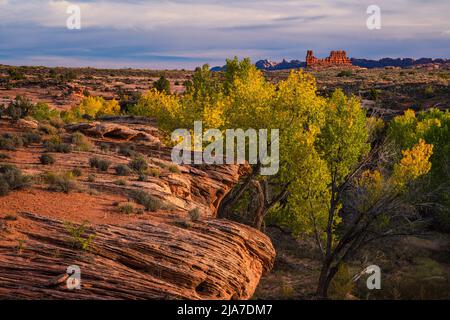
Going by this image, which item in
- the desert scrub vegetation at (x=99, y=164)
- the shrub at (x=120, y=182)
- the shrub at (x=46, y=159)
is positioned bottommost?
the shrub at (x=120, y=182)

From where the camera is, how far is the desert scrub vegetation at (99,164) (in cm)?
2200

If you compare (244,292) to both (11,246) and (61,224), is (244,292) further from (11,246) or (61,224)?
(11,246)

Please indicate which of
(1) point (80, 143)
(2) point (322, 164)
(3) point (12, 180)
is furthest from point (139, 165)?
(2) point (322, 164)

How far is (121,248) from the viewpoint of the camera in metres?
13.6

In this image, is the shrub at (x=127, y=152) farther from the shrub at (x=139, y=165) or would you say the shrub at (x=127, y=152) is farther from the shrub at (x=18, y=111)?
the shrub at (x=18, y=111)

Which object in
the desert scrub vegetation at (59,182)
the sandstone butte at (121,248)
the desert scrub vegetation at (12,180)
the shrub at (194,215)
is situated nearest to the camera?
the sandstone butte at (121,248)

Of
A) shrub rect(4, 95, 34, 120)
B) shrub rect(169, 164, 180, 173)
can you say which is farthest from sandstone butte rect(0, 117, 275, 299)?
shrub rect(4, 95, 34, 120)

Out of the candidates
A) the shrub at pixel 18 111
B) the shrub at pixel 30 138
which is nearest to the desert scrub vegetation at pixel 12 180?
the shrub at pixel 30 138

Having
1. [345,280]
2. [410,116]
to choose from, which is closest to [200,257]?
[345,280]

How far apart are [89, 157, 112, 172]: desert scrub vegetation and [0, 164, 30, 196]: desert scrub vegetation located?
4502mm

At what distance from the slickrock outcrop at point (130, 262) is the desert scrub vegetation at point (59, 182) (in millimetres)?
3272

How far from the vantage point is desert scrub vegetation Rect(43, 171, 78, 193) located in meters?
18.1

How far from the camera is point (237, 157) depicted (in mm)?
27344

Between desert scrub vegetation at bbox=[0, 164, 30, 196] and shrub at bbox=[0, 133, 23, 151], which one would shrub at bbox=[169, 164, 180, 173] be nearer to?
desert scrub vegetation at bbox=[0, 164, 30, 196]
